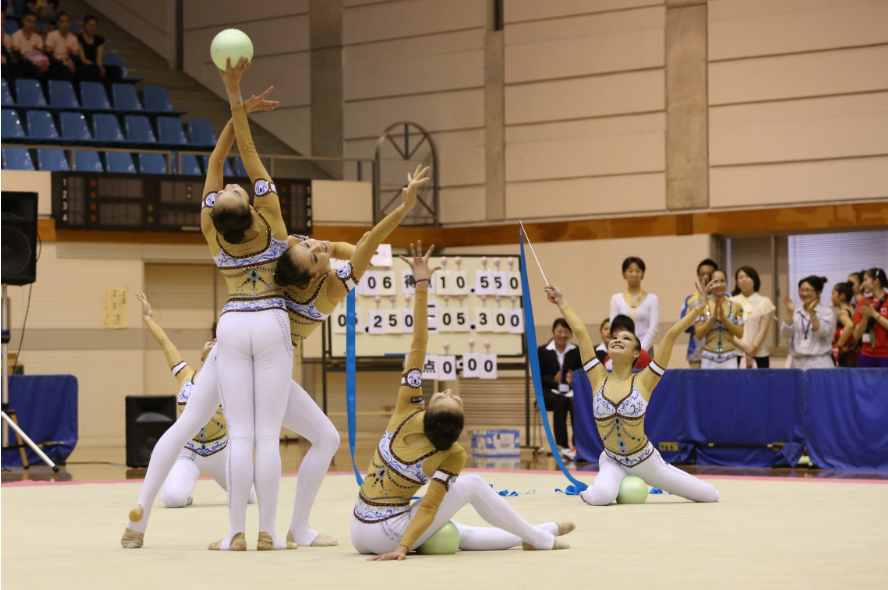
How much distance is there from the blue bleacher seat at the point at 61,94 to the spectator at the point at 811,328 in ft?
33.2

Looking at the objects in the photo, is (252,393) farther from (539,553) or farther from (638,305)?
(638,305)

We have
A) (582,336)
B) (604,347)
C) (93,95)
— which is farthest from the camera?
(93,95)

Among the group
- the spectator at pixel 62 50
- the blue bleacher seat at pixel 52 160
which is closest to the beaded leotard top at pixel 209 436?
the blue bleacher seat at pixel 52 160

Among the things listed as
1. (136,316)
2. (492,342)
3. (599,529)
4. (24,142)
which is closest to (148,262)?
(136,316)

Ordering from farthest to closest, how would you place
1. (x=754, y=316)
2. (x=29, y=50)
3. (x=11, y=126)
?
(x=29, y=50) → (x=11, y=126) → (x=754, y=316)

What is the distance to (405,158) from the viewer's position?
51.0 ft

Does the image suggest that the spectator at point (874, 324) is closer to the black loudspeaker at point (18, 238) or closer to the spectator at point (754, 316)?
the spectator at point (754, 316)

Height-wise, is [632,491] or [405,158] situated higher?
[405,158]

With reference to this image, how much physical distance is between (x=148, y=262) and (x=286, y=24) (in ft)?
16.0

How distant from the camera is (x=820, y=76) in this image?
520 inches

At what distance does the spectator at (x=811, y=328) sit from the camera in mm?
10242

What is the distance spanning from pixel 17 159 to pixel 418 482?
10.5 m

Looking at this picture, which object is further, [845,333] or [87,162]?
[87,162]

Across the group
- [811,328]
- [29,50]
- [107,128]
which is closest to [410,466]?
[811,328]
